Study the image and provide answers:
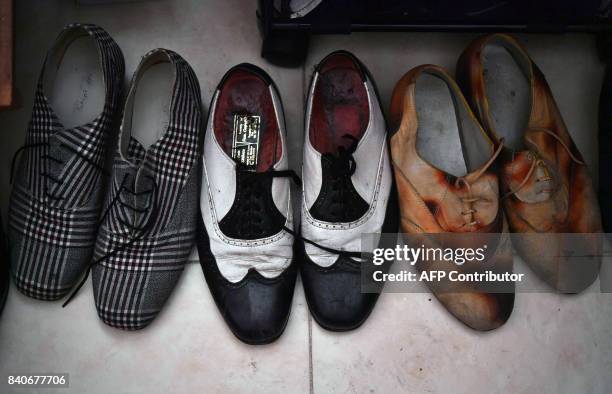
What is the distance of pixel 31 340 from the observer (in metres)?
0.96

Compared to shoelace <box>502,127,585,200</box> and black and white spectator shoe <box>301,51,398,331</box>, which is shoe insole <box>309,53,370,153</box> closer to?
black and white spectator shoe <box>301,51,398,331</box>

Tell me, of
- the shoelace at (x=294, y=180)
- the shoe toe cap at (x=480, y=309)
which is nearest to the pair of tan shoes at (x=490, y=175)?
the shoe toe cap at (x=480, y=309)

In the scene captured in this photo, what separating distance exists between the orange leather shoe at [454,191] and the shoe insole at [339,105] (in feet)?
0.21

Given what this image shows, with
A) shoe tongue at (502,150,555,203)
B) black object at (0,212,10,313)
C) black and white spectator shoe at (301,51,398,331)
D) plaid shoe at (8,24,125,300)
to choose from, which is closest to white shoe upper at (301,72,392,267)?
black and white spectator shoe at (301,51,398,331)

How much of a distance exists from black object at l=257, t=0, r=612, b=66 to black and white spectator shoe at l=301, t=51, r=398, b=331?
0.07 meters

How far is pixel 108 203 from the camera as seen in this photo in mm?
960

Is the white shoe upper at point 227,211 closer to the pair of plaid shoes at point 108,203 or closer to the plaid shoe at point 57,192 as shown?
the pair of plaid shoes at point 108,203

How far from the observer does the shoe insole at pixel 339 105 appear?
1010 mm

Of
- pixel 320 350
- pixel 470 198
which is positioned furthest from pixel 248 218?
pixel 470 198

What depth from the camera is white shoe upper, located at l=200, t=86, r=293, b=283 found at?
36.8 inches

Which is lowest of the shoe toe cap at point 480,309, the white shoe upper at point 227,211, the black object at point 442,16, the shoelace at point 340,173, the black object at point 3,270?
the black object at point 3,270

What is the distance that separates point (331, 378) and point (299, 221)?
0.89 ft

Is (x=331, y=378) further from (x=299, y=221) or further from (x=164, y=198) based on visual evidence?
(x=164, y=198)

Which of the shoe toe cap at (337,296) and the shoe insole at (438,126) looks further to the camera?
the shoe insole at (438,126)
